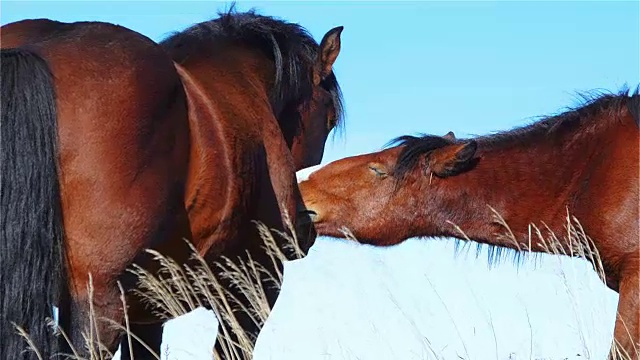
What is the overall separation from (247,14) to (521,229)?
241cm

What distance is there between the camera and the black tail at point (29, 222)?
136 inches

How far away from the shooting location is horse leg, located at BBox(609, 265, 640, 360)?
514 cm

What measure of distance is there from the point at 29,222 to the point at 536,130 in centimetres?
388

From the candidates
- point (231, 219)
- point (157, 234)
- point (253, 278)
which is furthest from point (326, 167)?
point (157, 234)

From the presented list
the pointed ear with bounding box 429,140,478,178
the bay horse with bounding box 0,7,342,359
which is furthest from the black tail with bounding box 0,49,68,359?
the pointed ear with bounding box 429,140,478,178

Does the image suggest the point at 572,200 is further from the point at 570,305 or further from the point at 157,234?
the point at 157,234

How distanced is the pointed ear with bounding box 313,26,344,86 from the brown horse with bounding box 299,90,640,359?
1.15m

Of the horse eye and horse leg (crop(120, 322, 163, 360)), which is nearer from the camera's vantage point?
horse leg (crop(120, 322, 163, 360))

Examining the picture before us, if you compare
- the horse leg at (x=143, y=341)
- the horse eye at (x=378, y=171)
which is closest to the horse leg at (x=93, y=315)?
the horse leg at (x=143, y=341)

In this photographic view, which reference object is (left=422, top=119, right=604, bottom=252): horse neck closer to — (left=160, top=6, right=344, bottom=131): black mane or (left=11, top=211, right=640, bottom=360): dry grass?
(left=11, top=211, right=640, bottom=360): dry grass

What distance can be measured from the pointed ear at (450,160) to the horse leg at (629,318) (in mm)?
1403

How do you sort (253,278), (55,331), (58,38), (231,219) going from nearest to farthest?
1. (55,331)
2. (58,38)
3. (231,219)
4. (253,278)

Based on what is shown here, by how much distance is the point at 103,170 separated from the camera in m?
3.54

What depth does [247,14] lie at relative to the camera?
502cm
